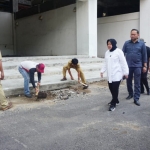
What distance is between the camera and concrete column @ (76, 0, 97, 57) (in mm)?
12789

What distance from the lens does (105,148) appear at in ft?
9.90

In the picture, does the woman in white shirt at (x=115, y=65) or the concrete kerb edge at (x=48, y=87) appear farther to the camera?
the concrete kerb edge at (x=48, y=87)

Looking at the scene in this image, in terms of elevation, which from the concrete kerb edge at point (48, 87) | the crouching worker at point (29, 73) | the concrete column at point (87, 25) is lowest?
the concrete kerb edge at point (48, 87)

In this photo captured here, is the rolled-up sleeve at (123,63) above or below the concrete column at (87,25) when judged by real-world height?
below

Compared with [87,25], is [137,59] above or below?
below

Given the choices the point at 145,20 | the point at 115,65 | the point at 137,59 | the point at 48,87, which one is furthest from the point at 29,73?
the point at 145,20

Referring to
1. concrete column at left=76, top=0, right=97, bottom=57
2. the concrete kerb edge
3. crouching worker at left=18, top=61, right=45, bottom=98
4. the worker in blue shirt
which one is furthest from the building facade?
the worker in blue shirt

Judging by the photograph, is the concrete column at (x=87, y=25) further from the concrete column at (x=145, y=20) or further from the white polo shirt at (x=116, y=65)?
the white polo shirt at (x=116, y=65)

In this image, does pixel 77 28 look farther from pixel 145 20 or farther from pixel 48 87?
pixel 48 87

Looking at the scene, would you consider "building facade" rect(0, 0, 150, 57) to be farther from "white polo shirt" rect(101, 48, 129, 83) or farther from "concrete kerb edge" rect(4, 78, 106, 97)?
"white polo shirt" rect(101, 48, 129, 83)

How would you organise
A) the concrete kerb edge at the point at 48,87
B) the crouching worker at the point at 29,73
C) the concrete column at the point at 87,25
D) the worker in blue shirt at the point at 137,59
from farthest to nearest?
the concrete column at the point at 87,25
the concrete kerb edge at the point at 48,87
the crouching worker at the point at 29,73
the worker in blue shirt at the point at 137,59

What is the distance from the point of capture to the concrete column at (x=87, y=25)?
12789mm

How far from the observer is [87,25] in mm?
12805

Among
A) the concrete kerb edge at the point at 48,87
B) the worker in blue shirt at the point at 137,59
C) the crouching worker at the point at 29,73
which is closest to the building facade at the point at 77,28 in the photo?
the concrete kerb edge at the point at 48,87
